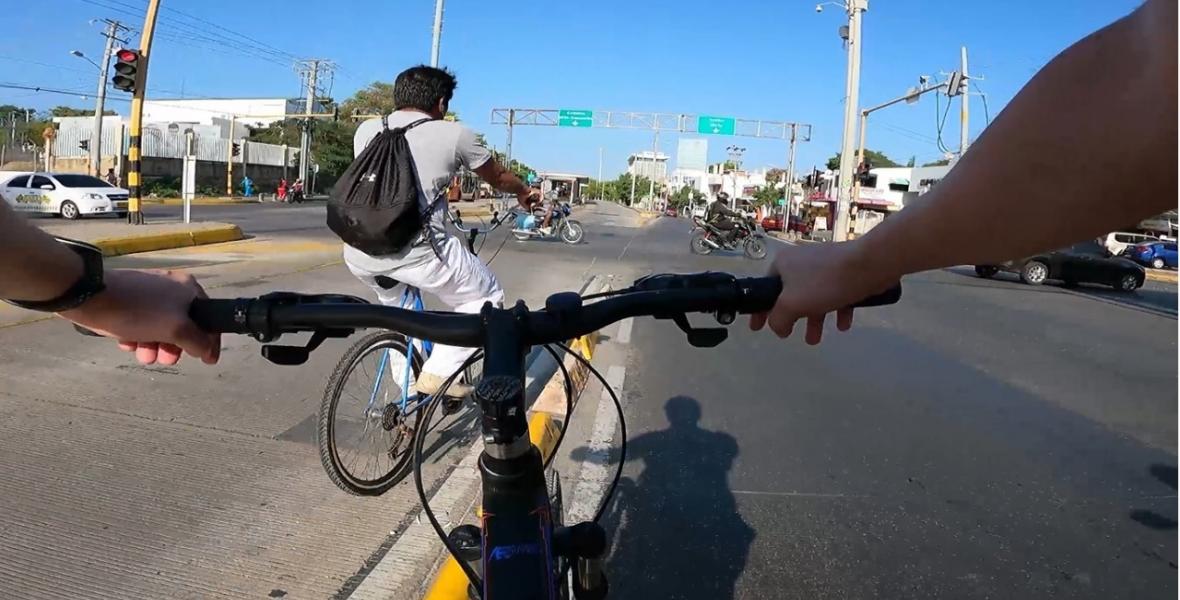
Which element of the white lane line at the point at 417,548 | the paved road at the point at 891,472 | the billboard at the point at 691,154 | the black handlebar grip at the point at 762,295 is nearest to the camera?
the black handlebar grip at the point at 762,295

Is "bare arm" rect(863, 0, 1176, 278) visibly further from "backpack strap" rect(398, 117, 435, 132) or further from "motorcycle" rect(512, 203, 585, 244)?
"motorcycle" rect(512, 203, 585, 244)

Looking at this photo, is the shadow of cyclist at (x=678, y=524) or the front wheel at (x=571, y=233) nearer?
the shadow of cyclist at (x=678, y=524)

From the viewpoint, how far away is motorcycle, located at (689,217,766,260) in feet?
70.9

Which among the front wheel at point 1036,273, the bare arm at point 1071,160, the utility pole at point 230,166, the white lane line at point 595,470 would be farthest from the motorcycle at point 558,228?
the utility pole at point 230,166

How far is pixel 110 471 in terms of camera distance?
3781 mm

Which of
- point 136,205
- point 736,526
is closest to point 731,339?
point 736,526

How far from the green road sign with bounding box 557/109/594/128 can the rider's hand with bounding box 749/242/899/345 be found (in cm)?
4960

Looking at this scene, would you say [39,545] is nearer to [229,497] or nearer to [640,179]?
[229,497]

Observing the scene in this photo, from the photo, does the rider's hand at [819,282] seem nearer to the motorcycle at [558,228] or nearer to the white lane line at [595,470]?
the white lane line at [595,470]

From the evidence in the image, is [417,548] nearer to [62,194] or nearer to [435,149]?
[435,149]

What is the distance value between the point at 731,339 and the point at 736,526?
4.80 metres

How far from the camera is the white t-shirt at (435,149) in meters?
3.34

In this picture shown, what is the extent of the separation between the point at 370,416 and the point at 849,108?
31.2 m

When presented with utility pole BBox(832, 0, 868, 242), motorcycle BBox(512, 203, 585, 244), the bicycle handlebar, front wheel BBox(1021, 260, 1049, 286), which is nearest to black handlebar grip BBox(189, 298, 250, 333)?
the bicycle handlebar
